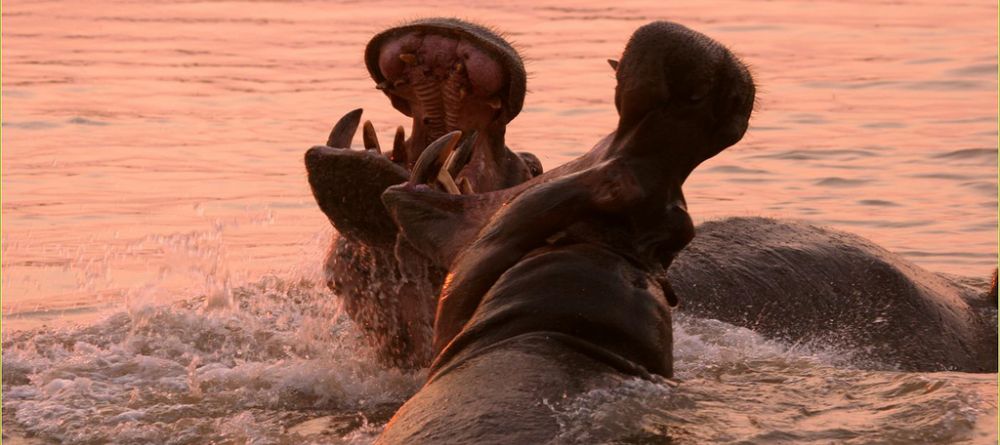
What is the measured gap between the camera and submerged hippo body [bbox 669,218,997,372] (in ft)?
18.1

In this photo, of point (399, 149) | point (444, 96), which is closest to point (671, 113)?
point (399, 149)

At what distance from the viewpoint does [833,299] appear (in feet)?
18.7

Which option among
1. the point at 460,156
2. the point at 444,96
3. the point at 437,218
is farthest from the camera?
the point at 444,96

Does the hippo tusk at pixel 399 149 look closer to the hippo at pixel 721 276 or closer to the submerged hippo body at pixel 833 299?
the hippo at pixel 721 276

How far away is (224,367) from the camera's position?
5961 mm

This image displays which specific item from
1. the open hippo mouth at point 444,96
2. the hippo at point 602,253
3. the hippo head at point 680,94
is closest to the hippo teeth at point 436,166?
the hippo at point 602,253

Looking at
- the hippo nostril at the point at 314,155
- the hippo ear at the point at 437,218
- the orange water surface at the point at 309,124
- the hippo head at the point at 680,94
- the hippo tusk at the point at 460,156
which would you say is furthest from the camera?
the orange water surface at the point at 309,124

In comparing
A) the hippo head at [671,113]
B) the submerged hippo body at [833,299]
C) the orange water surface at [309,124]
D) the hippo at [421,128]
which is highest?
the hippo head at [671,113]

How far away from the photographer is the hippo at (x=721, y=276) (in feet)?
14.4

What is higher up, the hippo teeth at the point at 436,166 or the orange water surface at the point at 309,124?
the hippo teeth at the point at 436,166

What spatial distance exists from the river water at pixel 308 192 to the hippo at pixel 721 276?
0.20 meters

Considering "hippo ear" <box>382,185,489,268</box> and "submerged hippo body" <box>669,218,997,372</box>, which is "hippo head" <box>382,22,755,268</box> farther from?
"submerged hippo body" <box>669,218,997,372</box>

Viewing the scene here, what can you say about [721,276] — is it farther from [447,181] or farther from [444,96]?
[447,181]

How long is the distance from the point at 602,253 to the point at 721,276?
2.31m
